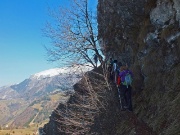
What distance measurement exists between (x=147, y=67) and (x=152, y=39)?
1925 mm

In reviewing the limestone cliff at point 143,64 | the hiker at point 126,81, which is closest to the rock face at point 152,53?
the limestone cliff at point 143,64

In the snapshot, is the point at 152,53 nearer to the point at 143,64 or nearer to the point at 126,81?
the point at 143,64

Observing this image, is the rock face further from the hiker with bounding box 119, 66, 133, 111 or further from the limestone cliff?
the hiker with bounding box 119, 66, 133, 111

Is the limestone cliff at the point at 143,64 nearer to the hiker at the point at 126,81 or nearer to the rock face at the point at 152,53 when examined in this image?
the rock face at the point at 152,53

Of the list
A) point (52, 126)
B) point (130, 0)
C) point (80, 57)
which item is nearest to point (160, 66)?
point (130, 0)

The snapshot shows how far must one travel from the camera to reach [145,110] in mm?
17359

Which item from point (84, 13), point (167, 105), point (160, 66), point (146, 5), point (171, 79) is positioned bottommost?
point (167, 105)

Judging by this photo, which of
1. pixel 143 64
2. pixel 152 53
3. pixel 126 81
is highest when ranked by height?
pixel 152 53

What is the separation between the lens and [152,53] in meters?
18.8

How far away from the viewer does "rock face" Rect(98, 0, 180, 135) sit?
14291 millimetres

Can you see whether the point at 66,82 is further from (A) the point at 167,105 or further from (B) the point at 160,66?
(A) the point at 167,105

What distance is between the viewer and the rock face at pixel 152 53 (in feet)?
46.9

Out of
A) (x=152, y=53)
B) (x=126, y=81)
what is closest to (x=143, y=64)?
(x=152, y=53)

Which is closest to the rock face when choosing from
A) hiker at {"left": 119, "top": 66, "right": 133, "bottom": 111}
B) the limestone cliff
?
the limestone cliff
